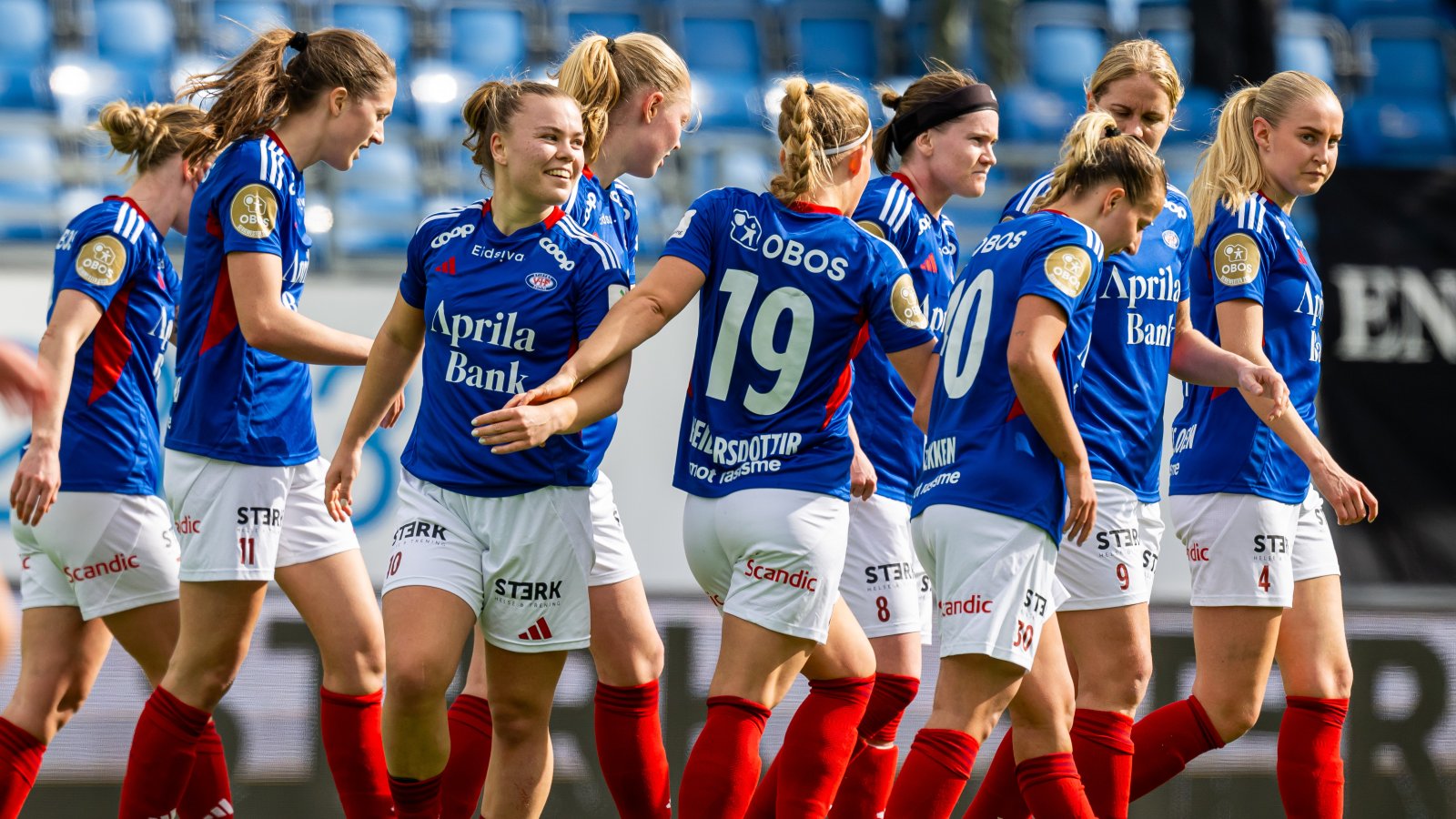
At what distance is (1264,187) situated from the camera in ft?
15.3

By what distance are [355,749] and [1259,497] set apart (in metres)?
2.53

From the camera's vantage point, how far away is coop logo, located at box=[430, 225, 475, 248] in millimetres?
3654

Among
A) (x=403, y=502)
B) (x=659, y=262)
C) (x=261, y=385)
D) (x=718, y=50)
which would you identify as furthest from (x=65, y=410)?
(x=718, y=50)

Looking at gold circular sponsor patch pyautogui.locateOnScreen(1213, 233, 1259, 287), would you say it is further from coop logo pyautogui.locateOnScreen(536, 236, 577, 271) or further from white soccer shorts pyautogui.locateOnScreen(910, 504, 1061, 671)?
coop logo pyautogui.locateOnScreen(536, 236, 577, 271)

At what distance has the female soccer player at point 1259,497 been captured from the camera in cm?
440

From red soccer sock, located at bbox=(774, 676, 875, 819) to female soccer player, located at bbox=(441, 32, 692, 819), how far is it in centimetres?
34

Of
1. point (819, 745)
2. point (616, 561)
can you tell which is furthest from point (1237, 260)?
point (616, 561)

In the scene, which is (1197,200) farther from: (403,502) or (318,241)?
(318,241)

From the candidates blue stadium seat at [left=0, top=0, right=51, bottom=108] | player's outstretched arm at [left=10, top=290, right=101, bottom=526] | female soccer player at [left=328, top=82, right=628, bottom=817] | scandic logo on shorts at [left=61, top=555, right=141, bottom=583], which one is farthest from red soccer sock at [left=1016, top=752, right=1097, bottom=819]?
blue stadium seat at [left=0, top=0, right=51, bottom=108]

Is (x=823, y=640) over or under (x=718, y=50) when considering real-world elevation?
under

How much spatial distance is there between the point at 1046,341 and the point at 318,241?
4.91m

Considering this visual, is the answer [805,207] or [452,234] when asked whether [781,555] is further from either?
[452,234]

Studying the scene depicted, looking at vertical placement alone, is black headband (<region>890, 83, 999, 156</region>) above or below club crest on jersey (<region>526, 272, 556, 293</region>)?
above

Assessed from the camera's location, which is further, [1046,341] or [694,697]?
[694,697]
